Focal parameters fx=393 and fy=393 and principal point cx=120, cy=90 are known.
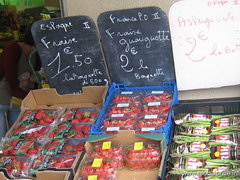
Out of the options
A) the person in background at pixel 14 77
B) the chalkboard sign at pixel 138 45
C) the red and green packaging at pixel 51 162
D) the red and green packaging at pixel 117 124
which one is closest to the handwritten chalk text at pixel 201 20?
the chalkboard sign at pixel 138 45

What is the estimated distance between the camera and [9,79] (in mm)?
4445

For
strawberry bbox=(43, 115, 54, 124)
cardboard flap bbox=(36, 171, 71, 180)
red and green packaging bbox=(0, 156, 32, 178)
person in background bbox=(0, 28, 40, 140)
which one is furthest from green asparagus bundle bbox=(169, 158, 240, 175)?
person in background bbox=(0, 28, 40, 140)

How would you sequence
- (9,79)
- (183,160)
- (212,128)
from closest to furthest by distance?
(183,160) < (212,128) < (9,79)

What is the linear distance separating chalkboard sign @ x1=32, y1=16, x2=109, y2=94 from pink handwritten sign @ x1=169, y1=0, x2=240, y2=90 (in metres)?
0.68

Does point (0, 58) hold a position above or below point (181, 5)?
below

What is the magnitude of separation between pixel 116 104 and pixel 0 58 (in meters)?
1.99

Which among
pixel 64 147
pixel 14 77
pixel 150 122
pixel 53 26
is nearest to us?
pixel 150 122

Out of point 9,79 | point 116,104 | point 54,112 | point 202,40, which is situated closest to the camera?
point 202,40

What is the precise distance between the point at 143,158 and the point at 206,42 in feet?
3.23

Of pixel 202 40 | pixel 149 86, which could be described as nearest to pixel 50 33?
pixel 149 86

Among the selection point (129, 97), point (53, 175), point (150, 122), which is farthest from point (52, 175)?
point (129, 97)

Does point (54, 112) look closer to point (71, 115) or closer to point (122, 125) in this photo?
point (71, 115)

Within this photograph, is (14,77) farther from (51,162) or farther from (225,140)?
(225,140)

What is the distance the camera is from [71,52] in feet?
10.8
